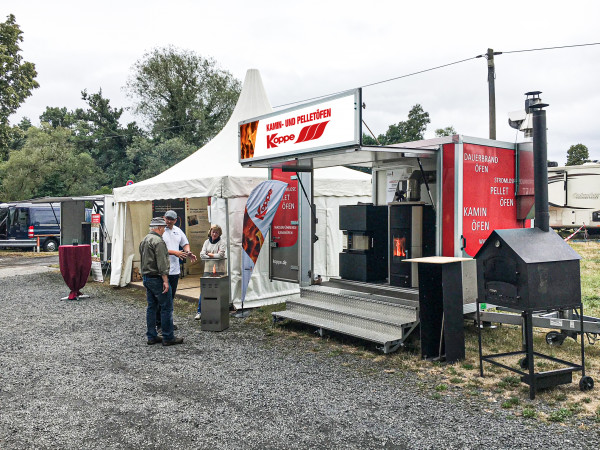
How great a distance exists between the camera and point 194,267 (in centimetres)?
1313

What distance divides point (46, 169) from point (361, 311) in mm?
28167

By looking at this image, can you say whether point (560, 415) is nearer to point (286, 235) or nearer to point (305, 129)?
point (305, 129)

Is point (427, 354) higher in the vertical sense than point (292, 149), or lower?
lower

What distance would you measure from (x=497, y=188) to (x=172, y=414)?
185 inches

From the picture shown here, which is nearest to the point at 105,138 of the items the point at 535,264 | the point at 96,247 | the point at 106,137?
the point at 106,137

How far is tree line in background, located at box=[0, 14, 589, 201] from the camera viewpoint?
30.5 meters

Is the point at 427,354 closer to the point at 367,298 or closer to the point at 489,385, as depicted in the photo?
the point at 489,385

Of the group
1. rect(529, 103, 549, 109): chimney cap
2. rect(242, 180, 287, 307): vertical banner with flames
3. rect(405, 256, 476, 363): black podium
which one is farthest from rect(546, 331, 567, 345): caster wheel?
rect(242, 180, 287, 307): vertical banner with flames

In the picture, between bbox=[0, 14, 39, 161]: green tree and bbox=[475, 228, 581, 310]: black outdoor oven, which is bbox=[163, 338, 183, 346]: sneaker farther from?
bbox=[0, 14, 39, 161]: green tree

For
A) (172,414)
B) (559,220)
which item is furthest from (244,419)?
(559,220)

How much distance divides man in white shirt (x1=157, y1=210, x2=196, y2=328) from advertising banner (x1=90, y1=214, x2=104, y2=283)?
538cm

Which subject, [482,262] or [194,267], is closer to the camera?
[482,262]

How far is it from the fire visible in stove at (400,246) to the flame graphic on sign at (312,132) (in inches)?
69.8

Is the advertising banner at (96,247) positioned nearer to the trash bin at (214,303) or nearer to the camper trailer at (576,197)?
the trash bin at (214,303)
